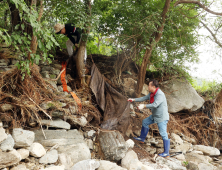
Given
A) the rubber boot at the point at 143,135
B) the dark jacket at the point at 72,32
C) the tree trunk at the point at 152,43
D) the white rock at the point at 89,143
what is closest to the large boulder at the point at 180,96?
the tree trunk at the point at 152,43

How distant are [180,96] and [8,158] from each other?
5920mm

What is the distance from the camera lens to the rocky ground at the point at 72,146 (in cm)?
279

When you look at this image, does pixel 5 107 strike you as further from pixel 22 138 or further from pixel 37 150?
pixel 37 150

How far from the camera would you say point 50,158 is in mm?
2934

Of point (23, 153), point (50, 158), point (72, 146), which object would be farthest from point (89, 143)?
point (23, 153)

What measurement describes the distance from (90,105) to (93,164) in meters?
1.76

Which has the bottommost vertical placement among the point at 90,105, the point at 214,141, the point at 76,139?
the point at 214,141

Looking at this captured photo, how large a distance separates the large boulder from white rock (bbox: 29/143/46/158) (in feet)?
16.0

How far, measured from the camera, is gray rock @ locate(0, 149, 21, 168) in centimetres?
238

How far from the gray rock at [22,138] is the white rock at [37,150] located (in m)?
0.08

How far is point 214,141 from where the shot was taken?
675 centimetres

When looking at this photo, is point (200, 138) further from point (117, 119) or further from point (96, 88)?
point (96, 88)

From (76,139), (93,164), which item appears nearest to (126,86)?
(76,139)

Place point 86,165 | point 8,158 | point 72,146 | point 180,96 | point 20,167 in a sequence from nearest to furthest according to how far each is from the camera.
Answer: point 8,158 < point 20,167 < point 86,165 < point 72,146 < point 180,96
